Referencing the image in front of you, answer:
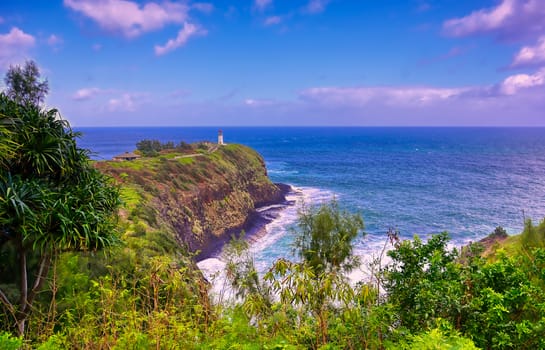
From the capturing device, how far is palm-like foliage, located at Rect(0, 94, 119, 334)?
23.5ft

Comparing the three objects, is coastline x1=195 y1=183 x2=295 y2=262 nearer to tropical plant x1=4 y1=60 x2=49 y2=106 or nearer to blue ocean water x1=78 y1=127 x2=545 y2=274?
blue ocean water x1=78 y1=127 x2=545 y2=274

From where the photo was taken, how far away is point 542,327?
14.6 feet

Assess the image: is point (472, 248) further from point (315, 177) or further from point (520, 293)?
point (315, 177)

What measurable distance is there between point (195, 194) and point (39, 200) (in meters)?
28.4

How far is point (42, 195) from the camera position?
7.54m

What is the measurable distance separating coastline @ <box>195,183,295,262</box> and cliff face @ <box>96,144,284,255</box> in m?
0.17

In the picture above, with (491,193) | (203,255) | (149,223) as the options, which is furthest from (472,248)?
(491,193)

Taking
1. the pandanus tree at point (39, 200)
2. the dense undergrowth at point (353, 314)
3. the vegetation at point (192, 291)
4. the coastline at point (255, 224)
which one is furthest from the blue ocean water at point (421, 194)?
the dense undergrowth at point (353, 314)

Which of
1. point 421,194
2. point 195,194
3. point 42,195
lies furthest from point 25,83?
point 421,194

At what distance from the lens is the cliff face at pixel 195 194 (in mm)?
28194

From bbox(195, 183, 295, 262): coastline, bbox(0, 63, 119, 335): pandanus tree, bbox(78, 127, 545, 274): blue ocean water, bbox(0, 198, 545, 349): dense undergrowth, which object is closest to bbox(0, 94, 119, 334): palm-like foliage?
bbox(0, 63, 119, 335): pandanus tree

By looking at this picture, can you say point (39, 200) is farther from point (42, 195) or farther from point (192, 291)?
point (192, 291)

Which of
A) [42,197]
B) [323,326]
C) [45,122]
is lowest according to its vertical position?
[323,326]

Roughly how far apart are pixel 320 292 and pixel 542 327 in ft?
9.95
